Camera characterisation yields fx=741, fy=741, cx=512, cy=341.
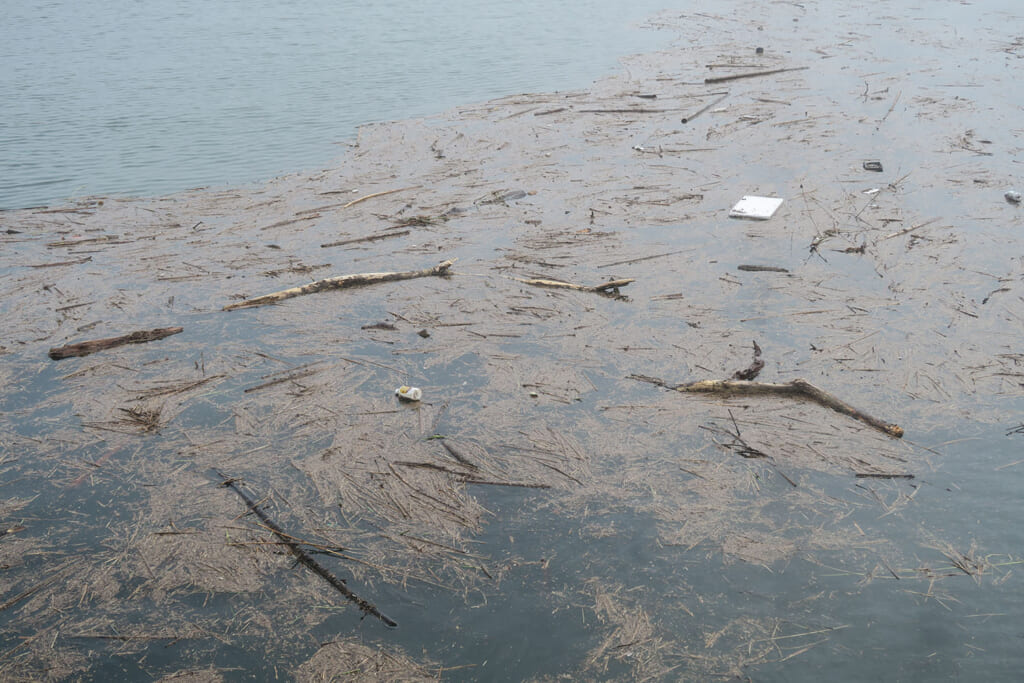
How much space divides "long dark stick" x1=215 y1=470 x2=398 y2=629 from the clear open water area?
0.04m

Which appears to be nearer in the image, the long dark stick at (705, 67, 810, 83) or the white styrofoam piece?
the white styrofoam piece

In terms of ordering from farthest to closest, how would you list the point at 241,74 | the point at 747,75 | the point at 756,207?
the point at 241,74 → the point at 747,75 → the point at 756,207

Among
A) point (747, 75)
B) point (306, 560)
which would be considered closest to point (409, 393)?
point (306, 560)

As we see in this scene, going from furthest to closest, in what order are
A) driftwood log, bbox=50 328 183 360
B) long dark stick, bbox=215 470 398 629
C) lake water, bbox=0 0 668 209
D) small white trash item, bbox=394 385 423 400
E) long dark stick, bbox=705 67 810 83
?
1. long dark stick, bbox=705 67 810 83
2. lake water, bbox=0 0 668 209
3. driftwood log, bbox=50 328 183 360
4. small white trash item, bbox=394 385 423 400
5. long dark stick, bbox=215 470 398 629

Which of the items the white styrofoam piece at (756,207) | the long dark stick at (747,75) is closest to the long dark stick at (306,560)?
the white styrofoam piece at (756,207)

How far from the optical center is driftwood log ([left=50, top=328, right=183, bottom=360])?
5.23 m

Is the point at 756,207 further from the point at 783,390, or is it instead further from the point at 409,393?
the point at 409,393

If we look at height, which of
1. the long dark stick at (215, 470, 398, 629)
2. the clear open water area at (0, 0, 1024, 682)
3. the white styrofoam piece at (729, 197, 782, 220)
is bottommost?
the long dark stick at (215, 470, 398, 629)

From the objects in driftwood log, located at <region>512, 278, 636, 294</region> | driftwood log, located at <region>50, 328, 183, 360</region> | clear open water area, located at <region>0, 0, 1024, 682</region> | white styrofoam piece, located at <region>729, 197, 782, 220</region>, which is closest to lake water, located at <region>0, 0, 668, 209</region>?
clear open water area, located at <region>0, 0, 1024, 682</region>

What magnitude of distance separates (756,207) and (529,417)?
423cm

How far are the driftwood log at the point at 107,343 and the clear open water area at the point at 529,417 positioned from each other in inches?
4.2

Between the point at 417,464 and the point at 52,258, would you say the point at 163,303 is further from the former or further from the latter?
the point at 417,464

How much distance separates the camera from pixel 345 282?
20.2ft

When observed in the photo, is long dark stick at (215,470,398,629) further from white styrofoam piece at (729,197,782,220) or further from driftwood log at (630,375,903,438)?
white styrofoam piece at (729,197,782,220)
